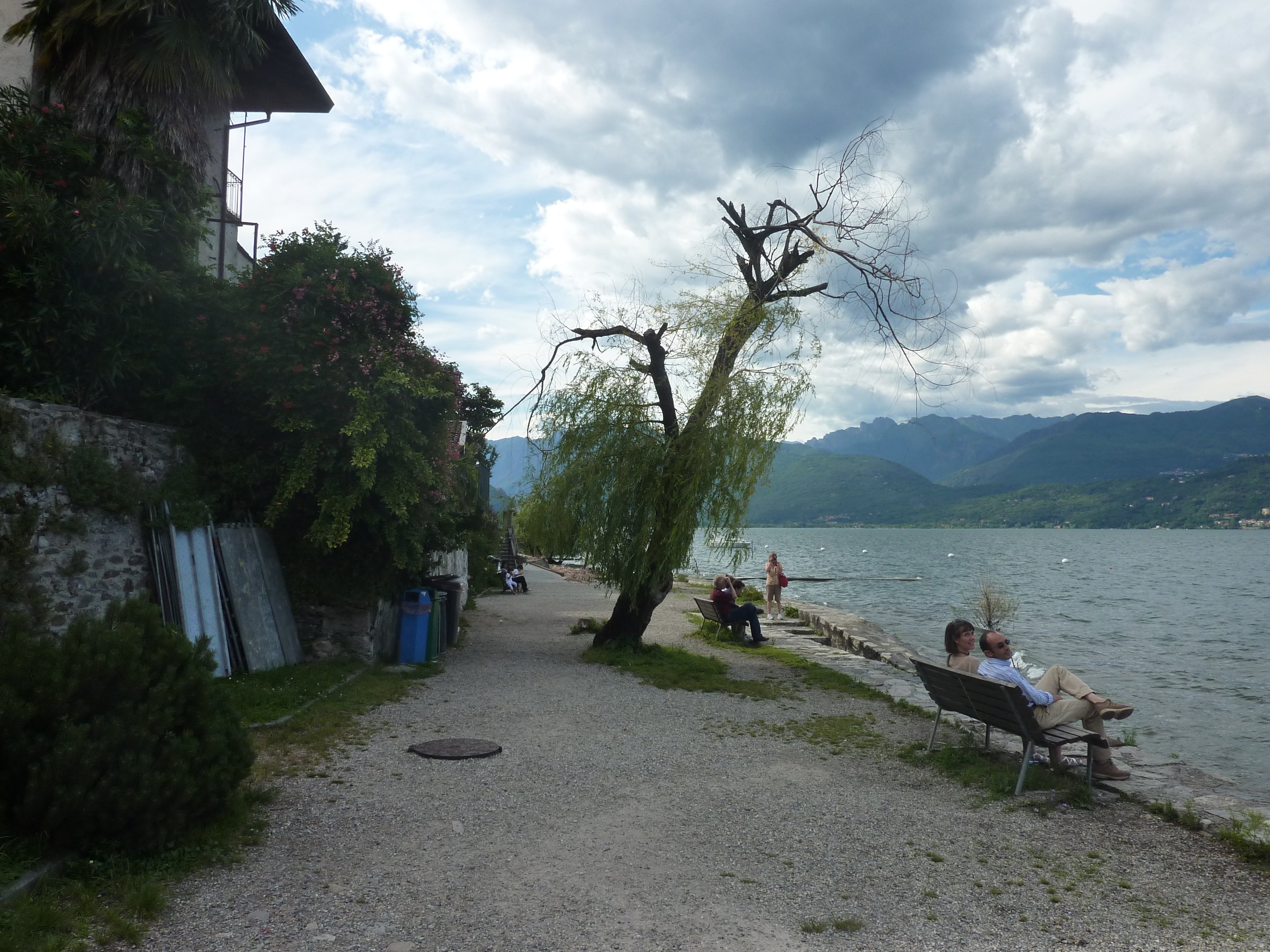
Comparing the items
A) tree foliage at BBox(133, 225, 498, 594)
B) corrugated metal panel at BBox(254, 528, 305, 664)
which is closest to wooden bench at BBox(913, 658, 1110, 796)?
tree foliage at BBox(133, 225, 498, 594)

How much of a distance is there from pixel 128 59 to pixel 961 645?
40.1ft

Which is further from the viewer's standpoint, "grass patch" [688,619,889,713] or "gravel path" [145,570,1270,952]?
"grass patch" [688,619,889,713]

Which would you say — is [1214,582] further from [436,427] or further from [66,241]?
[66,241]

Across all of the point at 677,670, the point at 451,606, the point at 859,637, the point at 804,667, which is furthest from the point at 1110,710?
the point at 859,637

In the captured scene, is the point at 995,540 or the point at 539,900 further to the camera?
the point at 995,540

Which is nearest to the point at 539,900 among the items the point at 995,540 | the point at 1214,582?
the point at 1214,582

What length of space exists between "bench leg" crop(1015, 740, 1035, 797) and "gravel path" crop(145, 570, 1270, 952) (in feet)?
1.01

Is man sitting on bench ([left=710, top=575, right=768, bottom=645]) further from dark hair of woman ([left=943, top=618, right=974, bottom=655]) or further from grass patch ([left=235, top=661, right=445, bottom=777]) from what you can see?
dark hair of woman ([left=943, top=618, right=974, bottom=655])

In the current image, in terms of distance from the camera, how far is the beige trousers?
6730 millimetres

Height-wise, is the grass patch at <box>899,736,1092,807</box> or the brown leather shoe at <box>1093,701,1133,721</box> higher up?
the brown leather shoe at <box>1093,701,1133,721</box>

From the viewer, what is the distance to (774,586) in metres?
22.2

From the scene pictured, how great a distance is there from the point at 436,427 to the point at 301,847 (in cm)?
745

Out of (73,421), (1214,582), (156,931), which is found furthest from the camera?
(1214,582)

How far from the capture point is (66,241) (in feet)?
31.0
